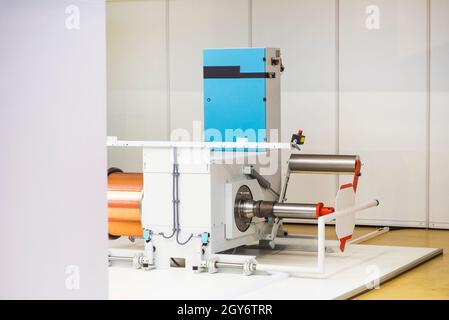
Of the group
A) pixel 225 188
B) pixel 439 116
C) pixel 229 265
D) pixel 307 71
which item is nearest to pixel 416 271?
pixel 229 265

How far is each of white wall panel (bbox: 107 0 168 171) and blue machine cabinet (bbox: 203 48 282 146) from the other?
256cm

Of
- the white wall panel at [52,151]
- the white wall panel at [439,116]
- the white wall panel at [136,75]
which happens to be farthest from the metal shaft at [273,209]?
the white wall panel at [52,151]

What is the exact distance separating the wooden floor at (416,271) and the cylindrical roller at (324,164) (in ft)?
3.31

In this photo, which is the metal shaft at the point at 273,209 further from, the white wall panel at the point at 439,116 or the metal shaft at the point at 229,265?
the white wall panel at the point at 439,116

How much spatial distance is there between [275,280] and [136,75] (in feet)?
14.7

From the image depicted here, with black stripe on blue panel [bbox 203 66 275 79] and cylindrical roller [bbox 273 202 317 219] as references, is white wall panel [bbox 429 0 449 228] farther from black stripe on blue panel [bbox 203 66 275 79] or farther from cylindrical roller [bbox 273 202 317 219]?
cylindrical roller [bbox 273 202 317 219]

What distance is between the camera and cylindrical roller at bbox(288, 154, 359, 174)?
6723 millimetres

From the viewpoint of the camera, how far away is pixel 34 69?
204 centimetres
